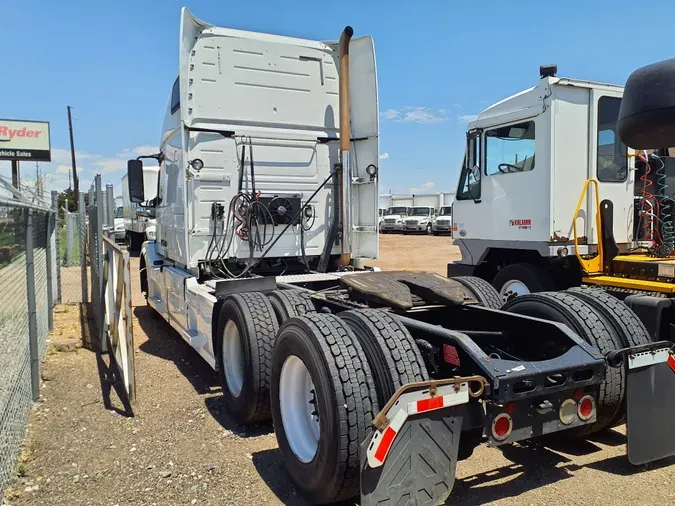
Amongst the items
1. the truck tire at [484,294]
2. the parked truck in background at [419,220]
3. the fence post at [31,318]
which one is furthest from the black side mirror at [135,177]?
A: the parked truck in background at [419,220]

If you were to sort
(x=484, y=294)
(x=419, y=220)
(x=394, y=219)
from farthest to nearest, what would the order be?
(x=394, y=219) < (x=419, y=220) < (x=484, y=294)

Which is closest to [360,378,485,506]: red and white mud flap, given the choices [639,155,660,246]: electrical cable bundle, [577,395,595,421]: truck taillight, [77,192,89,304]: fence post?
[577,395,595,421]: truck taillight

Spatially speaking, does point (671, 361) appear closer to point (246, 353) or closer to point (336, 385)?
point (336, 385)

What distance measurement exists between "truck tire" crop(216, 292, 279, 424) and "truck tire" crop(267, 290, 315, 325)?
6 centimetres

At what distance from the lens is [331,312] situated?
4508 mm

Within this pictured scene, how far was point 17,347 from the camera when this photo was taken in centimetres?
458

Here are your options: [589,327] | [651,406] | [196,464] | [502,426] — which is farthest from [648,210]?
[196,464]

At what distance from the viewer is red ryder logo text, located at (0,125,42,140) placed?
3919 cm

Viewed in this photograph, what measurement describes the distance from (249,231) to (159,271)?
2.02m

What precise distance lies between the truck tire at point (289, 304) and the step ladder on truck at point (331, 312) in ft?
0.06

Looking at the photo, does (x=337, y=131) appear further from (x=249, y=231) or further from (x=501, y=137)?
(x=501, y=137)

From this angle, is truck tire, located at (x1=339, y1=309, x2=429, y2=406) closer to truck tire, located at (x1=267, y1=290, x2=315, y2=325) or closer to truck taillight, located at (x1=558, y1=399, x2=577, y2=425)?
truck taillight, located at (x1=558, y1=399, x2=577, y2=425)

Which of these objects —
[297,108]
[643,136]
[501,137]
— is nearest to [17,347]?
[297,108]

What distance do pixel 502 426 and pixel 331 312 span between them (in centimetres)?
187
